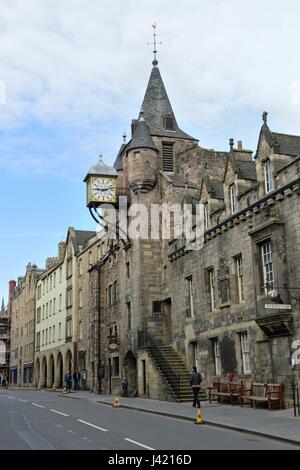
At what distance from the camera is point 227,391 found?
23.6 metres

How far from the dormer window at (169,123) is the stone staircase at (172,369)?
13.3m

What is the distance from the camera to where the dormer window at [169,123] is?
37.1 m

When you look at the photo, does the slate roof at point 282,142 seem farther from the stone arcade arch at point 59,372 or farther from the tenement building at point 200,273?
the stone arcade arch at point 59,372

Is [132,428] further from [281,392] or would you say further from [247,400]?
[247,400]

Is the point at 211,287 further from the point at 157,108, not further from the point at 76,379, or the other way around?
the point at 76,379

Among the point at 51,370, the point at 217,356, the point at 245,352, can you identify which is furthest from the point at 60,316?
the point at 245,352

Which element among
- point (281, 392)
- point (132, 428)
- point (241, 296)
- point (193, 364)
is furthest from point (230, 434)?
point (193, 364)

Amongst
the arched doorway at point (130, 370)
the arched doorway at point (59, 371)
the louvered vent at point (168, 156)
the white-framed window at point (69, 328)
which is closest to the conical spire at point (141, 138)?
the louvered vent at point (168, 156)

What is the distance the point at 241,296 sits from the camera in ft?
78.9

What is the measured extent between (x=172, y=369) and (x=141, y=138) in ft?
43.7

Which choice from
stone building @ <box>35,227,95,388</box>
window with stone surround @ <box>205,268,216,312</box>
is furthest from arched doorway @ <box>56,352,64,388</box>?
window with stone surround @ <box>205,268,216,312</box>

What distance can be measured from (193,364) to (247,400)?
250 inches

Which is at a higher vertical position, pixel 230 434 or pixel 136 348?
pixel 136 348

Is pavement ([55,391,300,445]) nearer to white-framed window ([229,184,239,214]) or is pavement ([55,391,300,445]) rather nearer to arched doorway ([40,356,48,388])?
white-framed window ([229,184,239,214])
